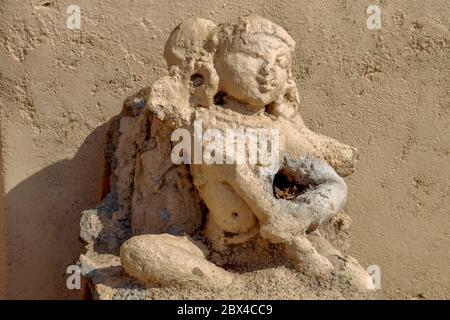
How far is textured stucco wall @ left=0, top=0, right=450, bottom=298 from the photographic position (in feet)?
11.3

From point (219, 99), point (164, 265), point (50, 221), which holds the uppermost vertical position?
point (219, 99)

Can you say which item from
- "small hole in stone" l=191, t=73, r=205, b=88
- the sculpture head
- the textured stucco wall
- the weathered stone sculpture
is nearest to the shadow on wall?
the textured stucco wall

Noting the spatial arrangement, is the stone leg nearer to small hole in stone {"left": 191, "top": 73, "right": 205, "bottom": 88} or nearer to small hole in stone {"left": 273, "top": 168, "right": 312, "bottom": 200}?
small hole in stone {"left": 273, "top": 168, "right": 312, "bottom": 200}

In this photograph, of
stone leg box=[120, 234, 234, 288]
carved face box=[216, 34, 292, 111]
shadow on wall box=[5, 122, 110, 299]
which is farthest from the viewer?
shadow on wall box=[5, 122, 110, 299]

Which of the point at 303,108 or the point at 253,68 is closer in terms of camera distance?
the point at 253,68

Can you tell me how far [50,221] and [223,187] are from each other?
3.76ft

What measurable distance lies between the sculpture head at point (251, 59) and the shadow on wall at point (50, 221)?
93cm


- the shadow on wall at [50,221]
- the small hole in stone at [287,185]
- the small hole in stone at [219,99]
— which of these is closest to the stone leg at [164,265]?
the small hole in stone at [287,185]

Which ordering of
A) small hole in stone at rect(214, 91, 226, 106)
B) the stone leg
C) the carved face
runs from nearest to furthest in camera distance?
the stone leg < the carved face < small hole in stone at rect(214, 91, 226, 106)

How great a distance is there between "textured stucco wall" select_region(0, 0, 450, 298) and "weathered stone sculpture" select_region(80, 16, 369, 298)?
0.58 meters

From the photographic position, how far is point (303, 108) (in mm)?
3559

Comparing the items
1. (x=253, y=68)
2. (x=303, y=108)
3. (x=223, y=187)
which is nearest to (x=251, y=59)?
(x=253, y=68)

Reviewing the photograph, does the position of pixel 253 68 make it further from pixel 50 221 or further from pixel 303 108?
pixel 50 221

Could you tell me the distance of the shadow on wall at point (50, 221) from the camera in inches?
136
